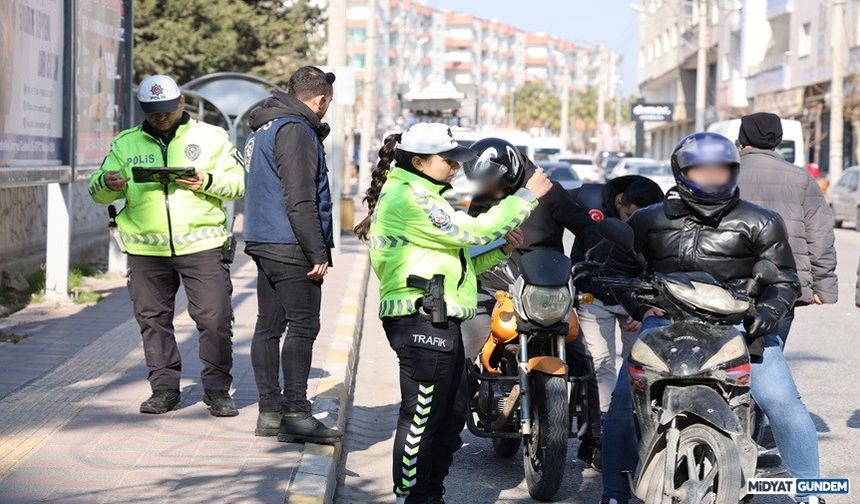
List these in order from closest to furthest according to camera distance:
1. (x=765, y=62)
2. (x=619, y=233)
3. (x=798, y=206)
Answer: (x=619, y=233) → (x=798, y=206) → (x=765, y=62)

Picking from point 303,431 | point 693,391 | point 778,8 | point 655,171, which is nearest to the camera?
point 693,391

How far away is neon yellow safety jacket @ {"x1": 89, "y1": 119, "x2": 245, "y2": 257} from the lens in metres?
7.41

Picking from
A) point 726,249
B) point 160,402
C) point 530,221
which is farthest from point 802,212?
point 160,402

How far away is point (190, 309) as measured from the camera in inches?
297

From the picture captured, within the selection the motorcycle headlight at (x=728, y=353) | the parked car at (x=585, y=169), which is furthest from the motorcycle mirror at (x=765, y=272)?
the parked car at (x=585, y=169)

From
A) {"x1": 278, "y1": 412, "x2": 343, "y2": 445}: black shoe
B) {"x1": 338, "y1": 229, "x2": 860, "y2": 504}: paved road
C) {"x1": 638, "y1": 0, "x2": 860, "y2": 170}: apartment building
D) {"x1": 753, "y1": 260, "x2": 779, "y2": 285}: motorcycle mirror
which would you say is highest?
{"x1": 638, "y1": 0, "x2": 860, "y2": 170}: apartment building

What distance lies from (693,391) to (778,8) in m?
50.2

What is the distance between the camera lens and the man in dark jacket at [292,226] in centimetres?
669

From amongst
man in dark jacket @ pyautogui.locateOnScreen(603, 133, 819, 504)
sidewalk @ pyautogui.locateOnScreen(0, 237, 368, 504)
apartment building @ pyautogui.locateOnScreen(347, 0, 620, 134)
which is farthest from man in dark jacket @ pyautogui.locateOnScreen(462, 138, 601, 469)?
apartment building @ pyautogui.locateOnScreen(347, 0, 620, 134)

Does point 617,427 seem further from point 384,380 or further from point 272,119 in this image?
point 384,380

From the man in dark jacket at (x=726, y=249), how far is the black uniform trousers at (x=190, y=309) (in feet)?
8.59

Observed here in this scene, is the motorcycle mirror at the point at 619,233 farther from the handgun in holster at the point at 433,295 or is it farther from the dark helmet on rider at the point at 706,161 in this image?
the handgun in holster at the point at 433,295

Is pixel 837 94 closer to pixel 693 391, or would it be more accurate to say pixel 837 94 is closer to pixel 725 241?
pixel 725 241

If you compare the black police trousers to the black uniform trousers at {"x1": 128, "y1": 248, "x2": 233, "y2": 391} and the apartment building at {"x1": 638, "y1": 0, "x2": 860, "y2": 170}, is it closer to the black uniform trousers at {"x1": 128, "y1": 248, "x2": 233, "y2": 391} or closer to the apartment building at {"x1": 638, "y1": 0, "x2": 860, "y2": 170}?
the black uniform trousers at {"x1": 128, "y1": 248, "x2": 233, "y2": 391}
